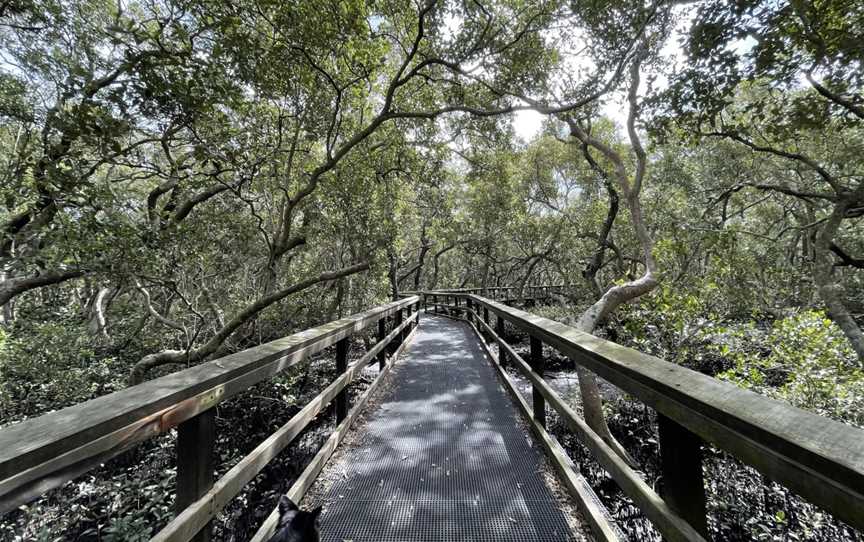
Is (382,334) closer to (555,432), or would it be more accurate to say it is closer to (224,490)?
(555,432)

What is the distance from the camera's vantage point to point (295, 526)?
1570mm

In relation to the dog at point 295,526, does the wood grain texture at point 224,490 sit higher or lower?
higher

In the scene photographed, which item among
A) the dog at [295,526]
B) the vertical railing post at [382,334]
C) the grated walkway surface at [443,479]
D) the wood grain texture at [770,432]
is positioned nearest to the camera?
the wood grain texture at [770,432]

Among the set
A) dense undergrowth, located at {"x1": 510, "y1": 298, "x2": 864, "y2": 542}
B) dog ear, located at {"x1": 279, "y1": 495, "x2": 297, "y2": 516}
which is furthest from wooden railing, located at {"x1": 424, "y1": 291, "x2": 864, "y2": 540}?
dense undergrowth, located at {"x1": 510, "y1": 298, "x2": 864, "y2": 542}

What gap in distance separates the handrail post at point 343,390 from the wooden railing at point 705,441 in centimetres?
187

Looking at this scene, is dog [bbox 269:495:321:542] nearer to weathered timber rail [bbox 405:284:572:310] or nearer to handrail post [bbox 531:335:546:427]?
handrail post [bbox 531:335:546:427]

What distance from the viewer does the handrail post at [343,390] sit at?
3.09m

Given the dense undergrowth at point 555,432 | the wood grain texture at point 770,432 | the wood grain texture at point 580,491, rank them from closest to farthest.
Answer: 1. the wood grain texture at point 770,432
2. the wood grain texture at point 580,491
3. the dense undergrowth at point 555,432

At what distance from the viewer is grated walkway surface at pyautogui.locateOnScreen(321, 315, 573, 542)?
2043mm

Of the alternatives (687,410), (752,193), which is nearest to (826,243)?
(687,410)

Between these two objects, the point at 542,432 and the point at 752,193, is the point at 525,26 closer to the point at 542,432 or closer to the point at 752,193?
the point at 542,432

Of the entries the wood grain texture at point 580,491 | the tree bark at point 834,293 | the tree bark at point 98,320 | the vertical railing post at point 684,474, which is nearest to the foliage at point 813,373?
the tree bark at point 834,293

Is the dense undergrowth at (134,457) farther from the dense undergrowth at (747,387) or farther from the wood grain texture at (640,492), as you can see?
the dense undergrowth at (747,387)

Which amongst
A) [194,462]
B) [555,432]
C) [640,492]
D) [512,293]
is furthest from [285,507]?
[512,293]
